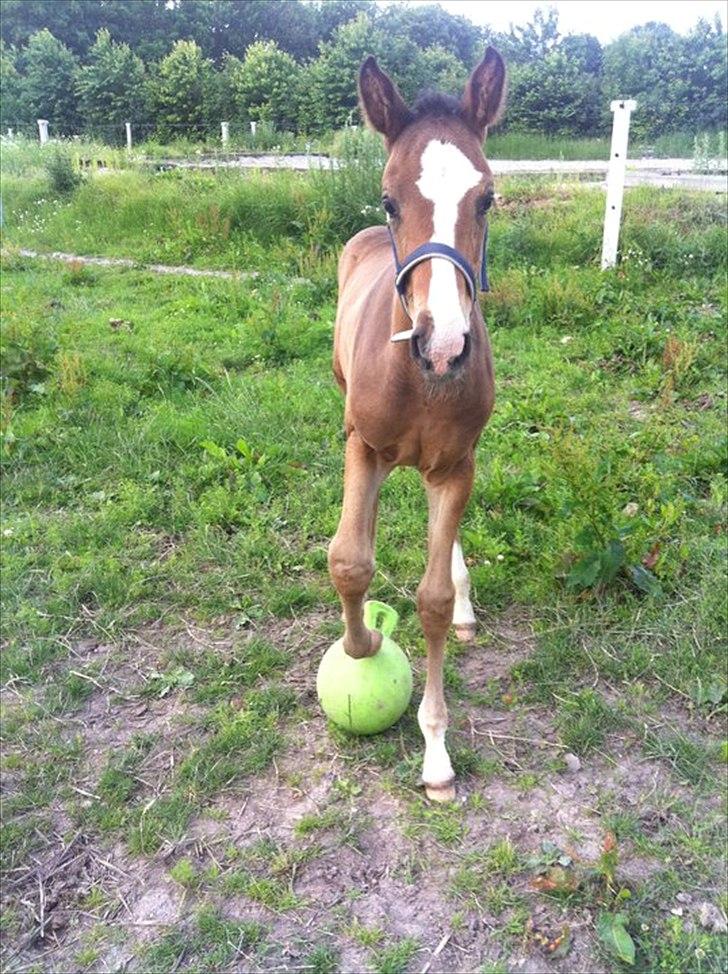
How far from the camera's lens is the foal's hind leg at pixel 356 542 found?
8.08ft

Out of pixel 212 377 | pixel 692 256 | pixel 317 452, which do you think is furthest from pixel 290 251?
pixel 317 452

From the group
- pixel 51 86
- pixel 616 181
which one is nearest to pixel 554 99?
pixel 51 86

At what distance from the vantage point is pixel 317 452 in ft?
15.2

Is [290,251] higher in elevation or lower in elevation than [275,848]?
higher

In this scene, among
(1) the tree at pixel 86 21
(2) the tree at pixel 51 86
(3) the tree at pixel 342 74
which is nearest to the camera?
(3) the tree at pixel 342 74

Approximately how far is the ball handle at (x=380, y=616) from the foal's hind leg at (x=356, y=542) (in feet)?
0.96

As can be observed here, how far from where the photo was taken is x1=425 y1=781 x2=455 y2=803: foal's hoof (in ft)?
8.02

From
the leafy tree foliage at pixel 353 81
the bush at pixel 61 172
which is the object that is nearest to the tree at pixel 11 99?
the leafy tree foliage at pixel 353 81

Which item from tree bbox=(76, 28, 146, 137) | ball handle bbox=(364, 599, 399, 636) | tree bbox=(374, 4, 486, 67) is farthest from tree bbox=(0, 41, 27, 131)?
ball handle bbox=(364, 599, 399, 636)

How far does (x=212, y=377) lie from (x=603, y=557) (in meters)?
3.49

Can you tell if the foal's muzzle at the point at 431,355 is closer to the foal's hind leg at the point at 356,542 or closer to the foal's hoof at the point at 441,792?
the foal's hind leg at the point at 356,542

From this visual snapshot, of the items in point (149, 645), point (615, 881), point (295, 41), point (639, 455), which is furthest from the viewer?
point (295, 41)

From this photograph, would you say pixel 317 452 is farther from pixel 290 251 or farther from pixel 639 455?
pixel 290 251

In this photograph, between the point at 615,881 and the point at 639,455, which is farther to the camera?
the point at 639,455
